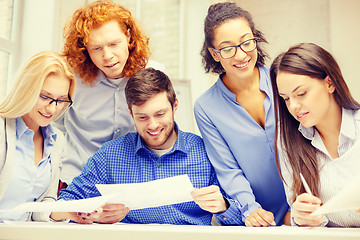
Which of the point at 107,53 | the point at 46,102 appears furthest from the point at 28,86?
the point at 107,53

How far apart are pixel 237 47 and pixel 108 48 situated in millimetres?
596

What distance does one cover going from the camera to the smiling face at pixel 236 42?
5.26 feet

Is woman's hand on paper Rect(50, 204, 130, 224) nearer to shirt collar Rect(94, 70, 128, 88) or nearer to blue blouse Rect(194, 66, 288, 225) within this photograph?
blue blouse Rect(194, 66, 288, 225)

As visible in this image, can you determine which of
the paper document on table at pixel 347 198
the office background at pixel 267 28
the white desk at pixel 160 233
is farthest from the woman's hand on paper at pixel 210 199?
the office background at pixel 267 28

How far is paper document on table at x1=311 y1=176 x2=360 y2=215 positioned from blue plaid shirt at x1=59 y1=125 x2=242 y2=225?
0.92 metres

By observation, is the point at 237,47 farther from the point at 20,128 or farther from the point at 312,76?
the point at 20,128

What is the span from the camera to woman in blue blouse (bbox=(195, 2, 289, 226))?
1616mm

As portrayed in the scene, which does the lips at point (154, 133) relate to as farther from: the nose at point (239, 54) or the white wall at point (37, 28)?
the white wall at point (37, 28)

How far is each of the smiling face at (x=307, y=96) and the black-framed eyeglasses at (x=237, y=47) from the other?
0.33m

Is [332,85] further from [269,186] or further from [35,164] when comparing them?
[35,164]

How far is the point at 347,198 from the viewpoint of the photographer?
0.76 m

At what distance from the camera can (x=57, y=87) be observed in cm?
143

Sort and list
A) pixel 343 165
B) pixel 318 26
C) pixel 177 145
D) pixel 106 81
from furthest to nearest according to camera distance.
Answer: pixel 318 26 → pixel 106 81 → pixel 177 145 → pixel 343 165

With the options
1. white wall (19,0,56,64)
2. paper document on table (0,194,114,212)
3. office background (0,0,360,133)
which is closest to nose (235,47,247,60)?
paper document on table (0,194,114,212)
